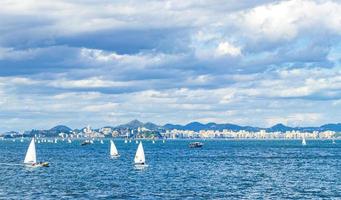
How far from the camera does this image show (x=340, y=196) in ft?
355

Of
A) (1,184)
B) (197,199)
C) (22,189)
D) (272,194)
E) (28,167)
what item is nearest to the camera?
(197,199)

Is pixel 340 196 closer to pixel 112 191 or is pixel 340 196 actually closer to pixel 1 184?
pixel 112 191

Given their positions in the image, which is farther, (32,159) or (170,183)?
(32,159)

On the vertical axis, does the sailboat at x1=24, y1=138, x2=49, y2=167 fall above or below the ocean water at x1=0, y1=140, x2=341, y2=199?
above

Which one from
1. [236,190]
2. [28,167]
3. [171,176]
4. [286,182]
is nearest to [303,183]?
[286,182]

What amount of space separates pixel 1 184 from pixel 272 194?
54.5 meters

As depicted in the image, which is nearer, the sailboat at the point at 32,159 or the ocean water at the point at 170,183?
the ocean water at the point at 170,183

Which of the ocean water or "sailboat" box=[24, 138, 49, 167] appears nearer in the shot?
the ocean water

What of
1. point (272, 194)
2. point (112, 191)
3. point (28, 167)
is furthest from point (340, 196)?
point (28, 167)

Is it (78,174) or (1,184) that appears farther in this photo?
(78,174)

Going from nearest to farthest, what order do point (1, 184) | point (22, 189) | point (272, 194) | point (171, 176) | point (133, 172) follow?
point (272, 194)
point (22, 189)
point (1, 184)
point (171, 176)
point (133, 172)

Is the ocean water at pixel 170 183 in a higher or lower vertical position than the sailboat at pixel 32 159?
lower

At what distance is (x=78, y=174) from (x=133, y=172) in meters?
15.7

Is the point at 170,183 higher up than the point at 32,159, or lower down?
lower down
